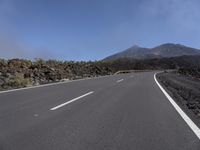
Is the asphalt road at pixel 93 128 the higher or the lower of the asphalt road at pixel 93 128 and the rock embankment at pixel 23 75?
the lower

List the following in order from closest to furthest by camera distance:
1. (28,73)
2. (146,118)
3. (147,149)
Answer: (147,149) < (146,118) < (28,73)

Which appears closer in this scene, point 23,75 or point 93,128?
point 93,128

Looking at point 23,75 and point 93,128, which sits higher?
point 23,75

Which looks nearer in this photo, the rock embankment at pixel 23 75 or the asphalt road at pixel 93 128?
the asphalt road at pixel 93 128

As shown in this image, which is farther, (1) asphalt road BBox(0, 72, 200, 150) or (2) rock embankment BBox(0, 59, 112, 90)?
(2) rock embankment BBox(0, 59, 112, 90)

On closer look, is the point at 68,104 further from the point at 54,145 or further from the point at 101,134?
the point at 54,145

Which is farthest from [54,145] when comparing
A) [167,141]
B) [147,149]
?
[167,141]

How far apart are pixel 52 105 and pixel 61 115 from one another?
7.27 ft

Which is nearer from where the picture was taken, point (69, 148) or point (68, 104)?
point (69, 148)

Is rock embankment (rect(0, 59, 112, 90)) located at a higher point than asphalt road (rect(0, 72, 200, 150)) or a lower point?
higher

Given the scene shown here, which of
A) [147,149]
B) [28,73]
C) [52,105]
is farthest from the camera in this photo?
[28,73]

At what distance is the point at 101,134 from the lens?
7.47 metres

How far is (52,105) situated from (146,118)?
3862 millimetres

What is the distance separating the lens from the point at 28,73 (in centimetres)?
3052
